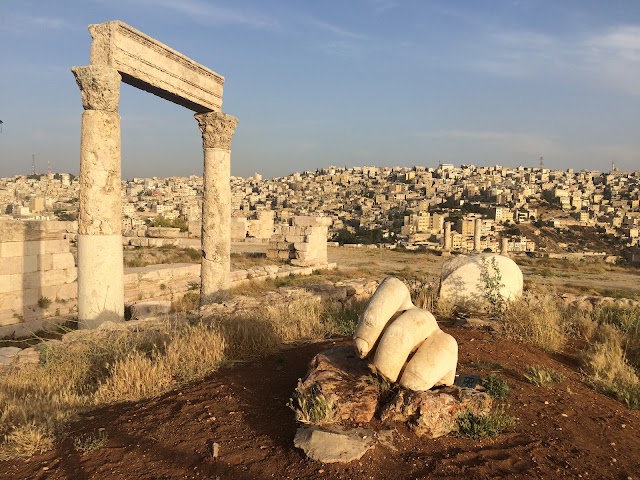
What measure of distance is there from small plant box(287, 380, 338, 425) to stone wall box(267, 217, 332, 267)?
15.5 metres

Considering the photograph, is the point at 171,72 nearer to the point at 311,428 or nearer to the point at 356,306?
the point at 356,306

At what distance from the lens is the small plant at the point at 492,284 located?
7859mm

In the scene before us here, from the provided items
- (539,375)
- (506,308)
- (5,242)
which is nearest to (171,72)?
(5,242)

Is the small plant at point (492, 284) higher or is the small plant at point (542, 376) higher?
the small plant at point (492, 284)

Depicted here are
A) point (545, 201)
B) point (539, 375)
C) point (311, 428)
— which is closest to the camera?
point (311, 428)

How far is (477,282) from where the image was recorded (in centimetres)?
846

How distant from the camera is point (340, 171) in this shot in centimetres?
16788

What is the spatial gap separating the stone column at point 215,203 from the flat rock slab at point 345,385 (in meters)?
6.74

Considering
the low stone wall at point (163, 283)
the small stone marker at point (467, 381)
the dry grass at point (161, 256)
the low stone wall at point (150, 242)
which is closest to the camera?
the small stone marker at point (467, 381)

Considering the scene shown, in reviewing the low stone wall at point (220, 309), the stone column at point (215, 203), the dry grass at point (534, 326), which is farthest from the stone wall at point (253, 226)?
the dry grass at point (534, 326)

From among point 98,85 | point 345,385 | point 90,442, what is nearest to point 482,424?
point 345,385

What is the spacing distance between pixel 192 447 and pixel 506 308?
18.5 feet

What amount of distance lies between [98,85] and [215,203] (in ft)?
12.0

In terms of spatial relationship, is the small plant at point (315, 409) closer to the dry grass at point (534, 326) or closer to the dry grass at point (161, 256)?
the dry grass at point (534, 326)
